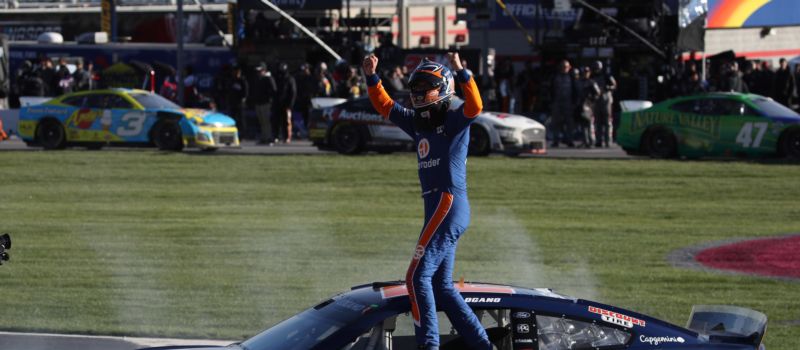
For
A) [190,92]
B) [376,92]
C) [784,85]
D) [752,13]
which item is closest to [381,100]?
[376,92]

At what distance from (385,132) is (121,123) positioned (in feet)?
16.7

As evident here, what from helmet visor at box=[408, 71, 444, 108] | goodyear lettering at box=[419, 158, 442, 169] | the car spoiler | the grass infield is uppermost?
helmet visor at box=[408, 71, 444, 108]

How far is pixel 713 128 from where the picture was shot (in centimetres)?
2358

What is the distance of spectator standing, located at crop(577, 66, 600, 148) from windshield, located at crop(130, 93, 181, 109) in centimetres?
750

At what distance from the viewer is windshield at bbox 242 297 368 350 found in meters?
Result: 6.32

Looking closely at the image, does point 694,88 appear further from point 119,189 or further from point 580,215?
point 119,189

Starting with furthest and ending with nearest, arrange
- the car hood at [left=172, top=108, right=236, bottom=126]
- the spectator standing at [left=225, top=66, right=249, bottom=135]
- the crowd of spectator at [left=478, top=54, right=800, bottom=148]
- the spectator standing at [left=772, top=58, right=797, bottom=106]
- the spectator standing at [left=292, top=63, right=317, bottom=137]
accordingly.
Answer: the spectator standing at [left=225, top=66, right=249, bottom=135]
the spectator standing at [left=292, top=63, right=317, bottom=137]
the spectator standing at [left=772, top=58, right=797, bottom=106]
the crowd of spectator at [left=478, top=54, right=800, bottom=148]
the car hood at [left=172, top=108, right=236, bottom=126]

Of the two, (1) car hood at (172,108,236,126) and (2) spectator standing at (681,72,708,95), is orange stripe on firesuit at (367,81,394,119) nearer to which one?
(1) car hood at (172,108,236,126)

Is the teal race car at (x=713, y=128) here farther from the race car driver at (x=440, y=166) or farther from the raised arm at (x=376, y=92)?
the race car driver at (x=440, y=166)

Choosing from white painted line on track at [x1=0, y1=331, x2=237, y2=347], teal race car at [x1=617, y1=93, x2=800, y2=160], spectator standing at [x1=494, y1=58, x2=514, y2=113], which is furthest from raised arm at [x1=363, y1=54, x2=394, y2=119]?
spectator standing at [x1=494, y1=58, x2=514, y2=113]

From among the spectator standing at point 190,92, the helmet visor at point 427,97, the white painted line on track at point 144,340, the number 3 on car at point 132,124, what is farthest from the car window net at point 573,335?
the spectator standing at point 190,92

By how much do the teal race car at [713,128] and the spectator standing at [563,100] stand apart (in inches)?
66.4

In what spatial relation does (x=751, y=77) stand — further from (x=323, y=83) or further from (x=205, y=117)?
(x=205, y=117)

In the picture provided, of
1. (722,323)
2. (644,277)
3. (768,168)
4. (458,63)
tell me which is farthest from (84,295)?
(768,168)
